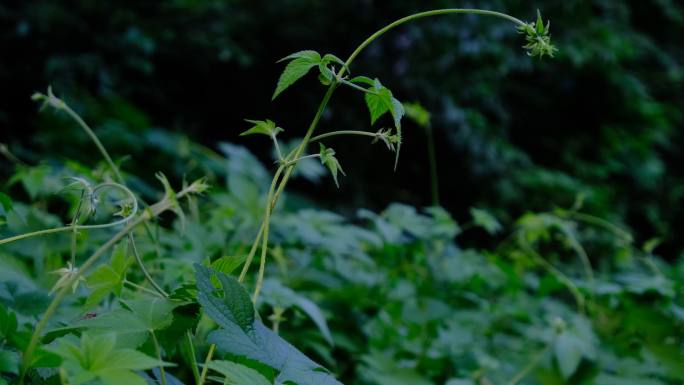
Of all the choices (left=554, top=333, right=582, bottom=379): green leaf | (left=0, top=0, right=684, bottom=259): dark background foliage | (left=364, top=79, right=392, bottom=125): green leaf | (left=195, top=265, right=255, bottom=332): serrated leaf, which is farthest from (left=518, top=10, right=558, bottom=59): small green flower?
(left=0, top=0, right=684, bottom=259): dark background foliage

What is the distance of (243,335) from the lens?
23.7 inches

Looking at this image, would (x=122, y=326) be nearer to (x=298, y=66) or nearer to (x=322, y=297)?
(x=298, y=66)

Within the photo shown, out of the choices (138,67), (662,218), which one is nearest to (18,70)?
(138,67)

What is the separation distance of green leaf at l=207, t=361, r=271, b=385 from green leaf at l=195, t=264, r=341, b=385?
34mm

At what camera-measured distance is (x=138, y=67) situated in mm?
3453

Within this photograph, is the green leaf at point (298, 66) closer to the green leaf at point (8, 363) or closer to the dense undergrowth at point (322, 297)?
the dense undergrowth at point (322, 297)

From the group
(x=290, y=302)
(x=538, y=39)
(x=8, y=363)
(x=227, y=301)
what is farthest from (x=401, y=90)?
(x=8, y=363)

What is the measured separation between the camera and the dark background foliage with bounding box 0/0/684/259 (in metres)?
3.30

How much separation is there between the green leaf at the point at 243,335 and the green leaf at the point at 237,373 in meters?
0.03

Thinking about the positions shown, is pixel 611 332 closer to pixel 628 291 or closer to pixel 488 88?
pixel 628 291

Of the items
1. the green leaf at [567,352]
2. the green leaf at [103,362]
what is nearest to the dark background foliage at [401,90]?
the green leaf at [567,352]

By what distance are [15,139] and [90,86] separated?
0.52 m

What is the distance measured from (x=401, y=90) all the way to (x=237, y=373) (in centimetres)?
358

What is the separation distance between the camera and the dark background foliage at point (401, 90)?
3.30 metres
